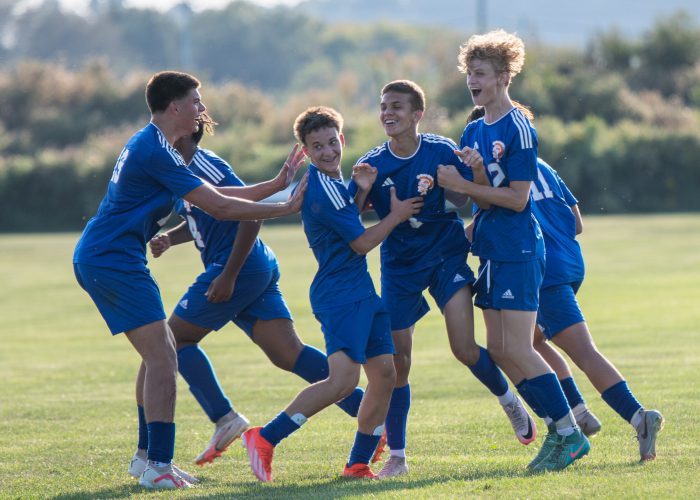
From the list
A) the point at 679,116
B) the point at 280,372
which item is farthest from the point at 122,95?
the point at 280,372

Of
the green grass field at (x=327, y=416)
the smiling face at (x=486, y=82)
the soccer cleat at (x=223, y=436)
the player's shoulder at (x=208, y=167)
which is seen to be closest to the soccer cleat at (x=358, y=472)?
the green grass field at (x=327, y=416)

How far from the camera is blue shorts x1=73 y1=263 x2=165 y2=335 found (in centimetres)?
663

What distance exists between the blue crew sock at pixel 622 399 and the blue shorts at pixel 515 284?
80 cm

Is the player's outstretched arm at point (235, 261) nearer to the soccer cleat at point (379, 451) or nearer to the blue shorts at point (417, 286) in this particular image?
the blue shorts at point (417, 286)

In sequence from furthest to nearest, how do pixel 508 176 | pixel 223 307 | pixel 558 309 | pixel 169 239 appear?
pixel 169 239
pixel 223 307
pixel 558 309
pixel 508 176

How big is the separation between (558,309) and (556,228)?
0.52 metres

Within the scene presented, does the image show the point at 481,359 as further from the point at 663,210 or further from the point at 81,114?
the point at 81,114

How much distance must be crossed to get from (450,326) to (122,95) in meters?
56.5

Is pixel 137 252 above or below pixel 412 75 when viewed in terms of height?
below

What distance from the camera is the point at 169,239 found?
25.8ft

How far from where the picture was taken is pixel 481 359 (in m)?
7.03

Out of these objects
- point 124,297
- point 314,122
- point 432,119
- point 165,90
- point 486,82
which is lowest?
point 124,297

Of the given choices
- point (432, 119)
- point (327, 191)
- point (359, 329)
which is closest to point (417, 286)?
point (359, 329)

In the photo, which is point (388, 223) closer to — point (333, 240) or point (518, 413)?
point (333, 240)
